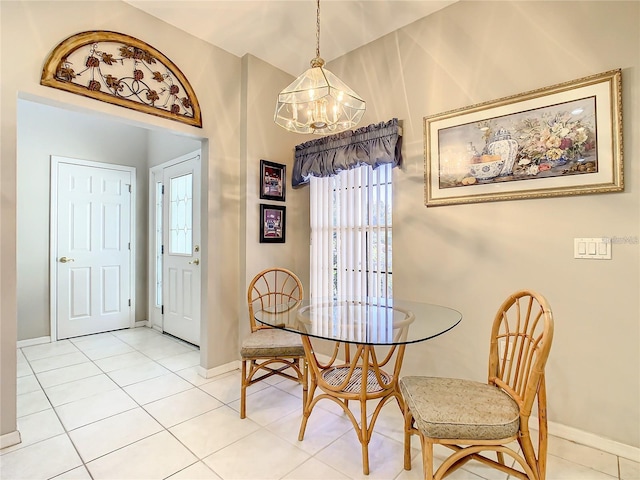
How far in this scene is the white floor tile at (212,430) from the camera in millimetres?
1777

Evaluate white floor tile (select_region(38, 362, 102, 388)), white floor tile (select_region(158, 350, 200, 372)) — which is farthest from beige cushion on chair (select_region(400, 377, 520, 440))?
white floor tile (select_region(38, 362, 102, 388))

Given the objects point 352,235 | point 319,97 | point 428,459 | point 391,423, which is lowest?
point 391,423

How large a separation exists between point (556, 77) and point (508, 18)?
54cm

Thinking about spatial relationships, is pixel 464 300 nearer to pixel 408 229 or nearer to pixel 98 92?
pixel 408 229

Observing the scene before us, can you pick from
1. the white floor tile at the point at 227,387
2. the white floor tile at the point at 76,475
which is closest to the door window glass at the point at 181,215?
the white floor tile at the point at 227,387

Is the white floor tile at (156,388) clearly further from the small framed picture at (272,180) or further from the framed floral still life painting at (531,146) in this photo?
the framed floral still life painting at (531,146)

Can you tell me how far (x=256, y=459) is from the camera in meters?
1.67

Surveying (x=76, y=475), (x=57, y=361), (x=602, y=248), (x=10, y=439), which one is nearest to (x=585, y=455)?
(x=602, y=248)

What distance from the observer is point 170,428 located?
1941mm

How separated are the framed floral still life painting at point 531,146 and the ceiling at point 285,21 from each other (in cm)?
88

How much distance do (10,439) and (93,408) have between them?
0.45m

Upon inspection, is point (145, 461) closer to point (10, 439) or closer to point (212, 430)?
point (212, 430)

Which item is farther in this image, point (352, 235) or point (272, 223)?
point (272, 223)

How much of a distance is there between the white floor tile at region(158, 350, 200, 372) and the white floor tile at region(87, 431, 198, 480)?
114cm
